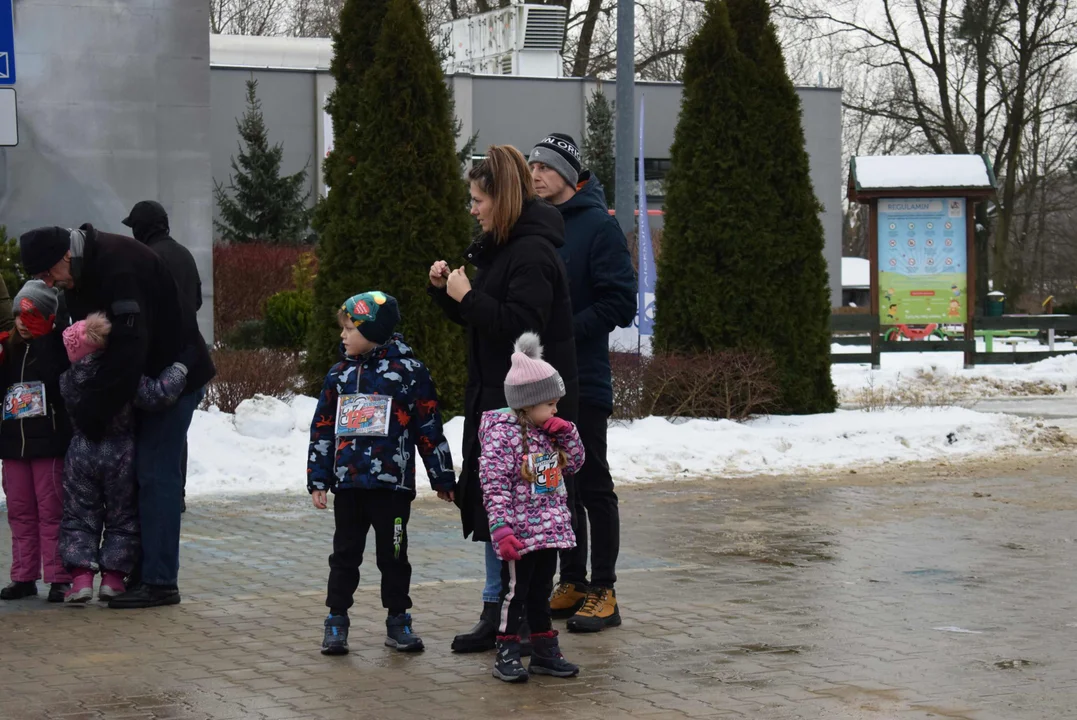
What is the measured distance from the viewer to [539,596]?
5.69m

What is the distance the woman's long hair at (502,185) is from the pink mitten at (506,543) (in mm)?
1215

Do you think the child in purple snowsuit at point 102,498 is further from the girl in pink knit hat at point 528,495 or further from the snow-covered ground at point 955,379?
the snow-covered ground at point 955,379

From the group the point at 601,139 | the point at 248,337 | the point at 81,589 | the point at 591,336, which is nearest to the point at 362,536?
the point at 591,336

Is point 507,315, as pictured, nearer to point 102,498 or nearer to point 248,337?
point 102,498

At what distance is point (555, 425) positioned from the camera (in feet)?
18.3

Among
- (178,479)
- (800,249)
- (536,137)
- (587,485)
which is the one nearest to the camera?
(587,485)

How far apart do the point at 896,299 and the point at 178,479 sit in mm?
18184

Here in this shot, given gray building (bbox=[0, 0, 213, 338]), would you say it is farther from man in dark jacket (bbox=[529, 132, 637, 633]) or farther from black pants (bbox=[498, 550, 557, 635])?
black pants (bbox=[498, 550, 557, 635])

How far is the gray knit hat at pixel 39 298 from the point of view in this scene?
7.26 metres

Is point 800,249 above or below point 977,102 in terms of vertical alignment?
below

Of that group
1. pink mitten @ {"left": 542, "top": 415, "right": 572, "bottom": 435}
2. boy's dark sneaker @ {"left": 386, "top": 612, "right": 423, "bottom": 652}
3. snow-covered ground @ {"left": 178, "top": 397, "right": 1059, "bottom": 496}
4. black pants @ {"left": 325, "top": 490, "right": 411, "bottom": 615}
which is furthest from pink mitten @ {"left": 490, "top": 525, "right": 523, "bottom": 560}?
snow-covered ground @ {"left": 178, "top": 397, "right": 1059, "bottom": 496}

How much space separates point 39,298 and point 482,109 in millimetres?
32211

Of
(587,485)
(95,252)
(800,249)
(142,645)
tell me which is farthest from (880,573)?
(800,249)

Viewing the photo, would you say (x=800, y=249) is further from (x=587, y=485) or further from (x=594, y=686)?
(x=594, y=686)
